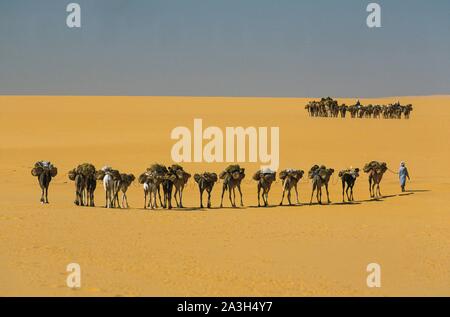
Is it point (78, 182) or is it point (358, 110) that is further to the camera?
point (358, 110)

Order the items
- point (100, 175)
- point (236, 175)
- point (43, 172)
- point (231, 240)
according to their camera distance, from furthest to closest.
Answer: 1. point (236, 175)
2. point (100, 175)
3. point (43, 172)
4. point (231, 240)

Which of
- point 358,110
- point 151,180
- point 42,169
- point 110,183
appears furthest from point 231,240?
point 358,110

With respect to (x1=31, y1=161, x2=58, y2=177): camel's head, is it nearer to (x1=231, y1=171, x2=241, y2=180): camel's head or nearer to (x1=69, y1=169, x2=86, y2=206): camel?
(x1=69, y1=169, x2=86, y2=206): camel

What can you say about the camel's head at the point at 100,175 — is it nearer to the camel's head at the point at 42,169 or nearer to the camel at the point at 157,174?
the camel's head at the point at 42,169

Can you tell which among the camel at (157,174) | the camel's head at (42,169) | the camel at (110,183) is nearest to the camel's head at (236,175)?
the camel at (157,174)

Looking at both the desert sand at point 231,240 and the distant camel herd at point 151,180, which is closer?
the desert sand at point 231,240

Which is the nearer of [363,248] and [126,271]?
[126,271]

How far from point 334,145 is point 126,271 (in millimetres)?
31178

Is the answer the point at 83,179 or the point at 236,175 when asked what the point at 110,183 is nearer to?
the point at 83,179

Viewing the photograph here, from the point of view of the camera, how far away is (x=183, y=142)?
45406 mm

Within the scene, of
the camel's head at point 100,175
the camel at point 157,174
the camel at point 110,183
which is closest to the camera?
the camel at point 157,174

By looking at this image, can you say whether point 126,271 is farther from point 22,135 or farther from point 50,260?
point 22,135

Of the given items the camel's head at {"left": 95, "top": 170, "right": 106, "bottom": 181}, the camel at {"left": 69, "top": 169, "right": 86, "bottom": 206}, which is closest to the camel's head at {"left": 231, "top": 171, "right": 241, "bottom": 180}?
the camel's head at {"left": 95, "top": 170, "right": 106, "bottom": 181}
